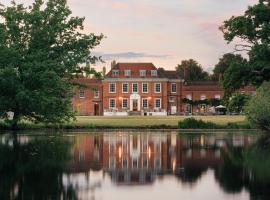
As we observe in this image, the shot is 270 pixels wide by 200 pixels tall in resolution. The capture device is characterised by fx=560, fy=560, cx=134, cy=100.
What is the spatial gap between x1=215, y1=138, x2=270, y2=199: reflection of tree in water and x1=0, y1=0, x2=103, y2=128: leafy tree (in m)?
17.3

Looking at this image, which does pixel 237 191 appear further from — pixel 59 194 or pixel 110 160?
pixel 110 160

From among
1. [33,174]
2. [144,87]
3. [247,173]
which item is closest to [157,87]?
[144,87]

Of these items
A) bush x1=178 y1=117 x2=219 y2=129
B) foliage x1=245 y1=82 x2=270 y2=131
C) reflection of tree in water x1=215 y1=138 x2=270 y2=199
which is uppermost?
foliage x1=245 y1=82 x2=270 y2=131

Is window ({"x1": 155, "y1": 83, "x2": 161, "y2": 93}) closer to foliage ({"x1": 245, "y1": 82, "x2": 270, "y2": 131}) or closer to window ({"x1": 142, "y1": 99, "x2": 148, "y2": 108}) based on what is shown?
window ({"x1": 142, "y1": 99, "x2": 148, "y2": 108})

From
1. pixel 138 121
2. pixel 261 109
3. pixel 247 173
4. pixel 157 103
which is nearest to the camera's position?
pixel 247 173

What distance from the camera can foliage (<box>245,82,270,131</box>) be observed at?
36.9m

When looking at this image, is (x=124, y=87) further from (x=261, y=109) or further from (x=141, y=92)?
(x=261, y=109)

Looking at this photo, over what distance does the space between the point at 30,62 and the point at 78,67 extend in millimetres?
5715

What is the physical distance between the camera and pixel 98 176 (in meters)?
15.4

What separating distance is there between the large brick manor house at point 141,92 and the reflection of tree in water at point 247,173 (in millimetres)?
69868

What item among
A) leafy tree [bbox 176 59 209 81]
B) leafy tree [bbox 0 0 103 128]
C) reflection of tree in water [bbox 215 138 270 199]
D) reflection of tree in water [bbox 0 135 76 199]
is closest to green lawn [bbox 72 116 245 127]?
leafy tree [bbox 0 0 103 128]

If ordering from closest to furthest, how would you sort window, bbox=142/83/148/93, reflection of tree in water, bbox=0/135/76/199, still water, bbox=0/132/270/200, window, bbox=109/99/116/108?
reflection of tree in water, bbox=0/135/76/199 < still water, bbox=0/132/270/200 < window, bbox=109/99/116/108 < window, bbox=142/83/148/93

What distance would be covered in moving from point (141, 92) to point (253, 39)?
46949mm

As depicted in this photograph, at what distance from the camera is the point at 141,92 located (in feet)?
305
